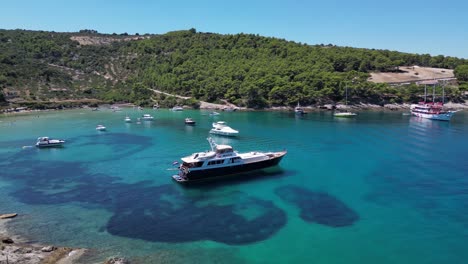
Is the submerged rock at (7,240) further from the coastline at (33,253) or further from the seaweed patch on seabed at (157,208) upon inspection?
the seaweed patch on seabed at (157,208)

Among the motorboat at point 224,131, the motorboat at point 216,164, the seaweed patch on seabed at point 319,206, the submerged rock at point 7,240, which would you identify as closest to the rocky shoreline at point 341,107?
the motorboat at point 224,131

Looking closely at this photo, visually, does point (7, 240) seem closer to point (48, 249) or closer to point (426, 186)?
point (48, 249)

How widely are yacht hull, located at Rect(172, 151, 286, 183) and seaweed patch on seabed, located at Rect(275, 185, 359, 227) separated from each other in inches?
338

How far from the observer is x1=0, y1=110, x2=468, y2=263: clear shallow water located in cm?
3959

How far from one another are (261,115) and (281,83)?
3328cm

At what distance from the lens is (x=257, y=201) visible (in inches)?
2074

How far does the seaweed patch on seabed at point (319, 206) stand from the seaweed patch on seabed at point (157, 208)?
352cm

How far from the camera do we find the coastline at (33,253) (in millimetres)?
35750

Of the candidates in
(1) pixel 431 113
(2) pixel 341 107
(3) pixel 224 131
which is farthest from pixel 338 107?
(3) pixel 224 131

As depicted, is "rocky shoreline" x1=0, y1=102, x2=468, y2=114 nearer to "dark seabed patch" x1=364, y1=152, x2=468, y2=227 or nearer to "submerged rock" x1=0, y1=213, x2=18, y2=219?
"dark seabed patch" x1=364, y1=152, x2=468, y2=227

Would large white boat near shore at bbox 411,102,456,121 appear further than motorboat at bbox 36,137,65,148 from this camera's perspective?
Yes

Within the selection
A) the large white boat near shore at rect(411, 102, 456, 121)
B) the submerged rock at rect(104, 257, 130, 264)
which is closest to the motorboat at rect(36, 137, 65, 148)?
the submerged rock at rect(104, 257, 130, 264)

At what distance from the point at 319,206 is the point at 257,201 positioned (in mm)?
8409

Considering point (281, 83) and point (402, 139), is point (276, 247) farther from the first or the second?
point (281, 83)
